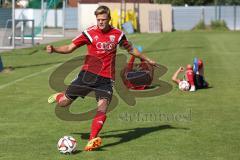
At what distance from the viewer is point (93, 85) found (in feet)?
29.9

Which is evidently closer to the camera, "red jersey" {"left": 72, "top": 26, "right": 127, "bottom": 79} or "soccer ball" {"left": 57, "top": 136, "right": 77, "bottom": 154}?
"soccer ball" {"left": 57, "top": 136, "right": 77, "bottom": 154}

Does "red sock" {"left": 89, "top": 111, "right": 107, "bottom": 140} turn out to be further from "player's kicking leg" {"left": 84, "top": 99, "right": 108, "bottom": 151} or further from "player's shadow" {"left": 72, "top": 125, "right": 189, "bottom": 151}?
"player's shadow" {"left": 72, "top": 125, "right": 189, "bottom": 151}

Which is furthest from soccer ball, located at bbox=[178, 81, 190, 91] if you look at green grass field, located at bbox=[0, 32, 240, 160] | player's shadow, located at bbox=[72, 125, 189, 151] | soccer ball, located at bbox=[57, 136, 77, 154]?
soccer ball, located at bbox=[57, 136, 77, 154]

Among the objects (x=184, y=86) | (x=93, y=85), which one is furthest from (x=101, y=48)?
(x=184, y=86)

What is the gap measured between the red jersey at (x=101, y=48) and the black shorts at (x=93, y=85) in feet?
0.27

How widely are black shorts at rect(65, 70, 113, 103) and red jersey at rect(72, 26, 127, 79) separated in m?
0.08

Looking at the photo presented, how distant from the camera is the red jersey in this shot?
29.8 ft

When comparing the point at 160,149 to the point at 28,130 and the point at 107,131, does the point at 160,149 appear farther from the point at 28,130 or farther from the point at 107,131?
the point at 28,130

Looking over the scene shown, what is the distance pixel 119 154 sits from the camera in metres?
8.32

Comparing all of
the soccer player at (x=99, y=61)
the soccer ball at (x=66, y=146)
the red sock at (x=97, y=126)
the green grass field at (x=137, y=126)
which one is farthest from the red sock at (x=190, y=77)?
the soccer ball at (x=66, y=146)

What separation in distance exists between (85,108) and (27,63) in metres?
11.2

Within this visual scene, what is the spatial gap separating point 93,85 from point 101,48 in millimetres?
541

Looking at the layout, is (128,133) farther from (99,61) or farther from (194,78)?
(194,78)

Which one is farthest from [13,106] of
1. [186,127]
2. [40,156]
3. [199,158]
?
[199,158]
